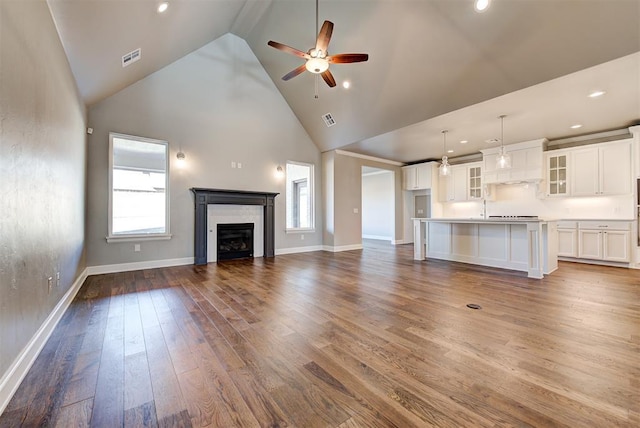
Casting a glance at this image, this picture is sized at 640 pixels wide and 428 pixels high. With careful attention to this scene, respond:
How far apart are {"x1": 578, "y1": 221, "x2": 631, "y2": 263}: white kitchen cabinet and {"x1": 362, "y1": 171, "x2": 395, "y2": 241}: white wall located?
457 centimetres

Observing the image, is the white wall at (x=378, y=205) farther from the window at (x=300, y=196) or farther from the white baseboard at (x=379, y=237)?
the window at (x=300, y=196)

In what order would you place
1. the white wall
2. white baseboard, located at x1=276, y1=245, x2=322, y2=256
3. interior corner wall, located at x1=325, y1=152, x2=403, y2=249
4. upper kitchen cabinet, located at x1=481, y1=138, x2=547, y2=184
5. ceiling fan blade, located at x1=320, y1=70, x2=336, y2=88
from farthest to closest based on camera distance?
the white wall → interior corner wall, located at x1=325, y1=152, x2=403, y2=249 → white baseboard, located at x1=276, y1=245, x2=322, y2=256 → upper kitchen cabinet, located at x1=481, y1=138, x2=547, y2=184 → ceiling fan blade, located at x1=320, y1=70, x2=336, y2=88

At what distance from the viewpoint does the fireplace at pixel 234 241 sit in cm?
584

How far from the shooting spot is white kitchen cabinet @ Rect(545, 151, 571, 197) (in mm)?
5898

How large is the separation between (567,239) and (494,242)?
213cm

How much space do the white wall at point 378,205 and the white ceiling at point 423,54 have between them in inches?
136

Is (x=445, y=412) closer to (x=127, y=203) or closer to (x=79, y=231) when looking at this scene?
(x=79, y=231)

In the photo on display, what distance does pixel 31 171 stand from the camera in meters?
1.90

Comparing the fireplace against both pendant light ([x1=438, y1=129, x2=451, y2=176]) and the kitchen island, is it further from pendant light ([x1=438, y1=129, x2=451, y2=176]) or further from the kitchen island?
pendant light ([x1=438, y1=129, x2=451, y2=176])

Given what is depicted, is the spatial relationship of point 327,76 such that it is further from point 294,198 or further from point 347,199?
point 347,199

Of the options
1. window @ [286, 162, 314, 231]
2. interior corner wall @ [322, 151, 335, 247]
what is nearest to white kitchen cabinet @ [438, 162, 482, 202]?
interior corner wall @ [322, 151, 335, 247]

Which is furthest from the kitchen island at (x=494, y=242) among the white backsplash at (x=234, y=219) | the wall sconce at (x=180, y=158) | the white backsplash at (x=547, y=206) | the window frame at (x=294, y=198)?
the wall sconce at (x=180, y=158)

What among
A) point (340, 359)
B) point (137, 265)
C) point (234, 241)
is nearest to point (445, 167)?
point (340, 359)

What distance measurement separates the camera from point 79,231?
375 centimetres
